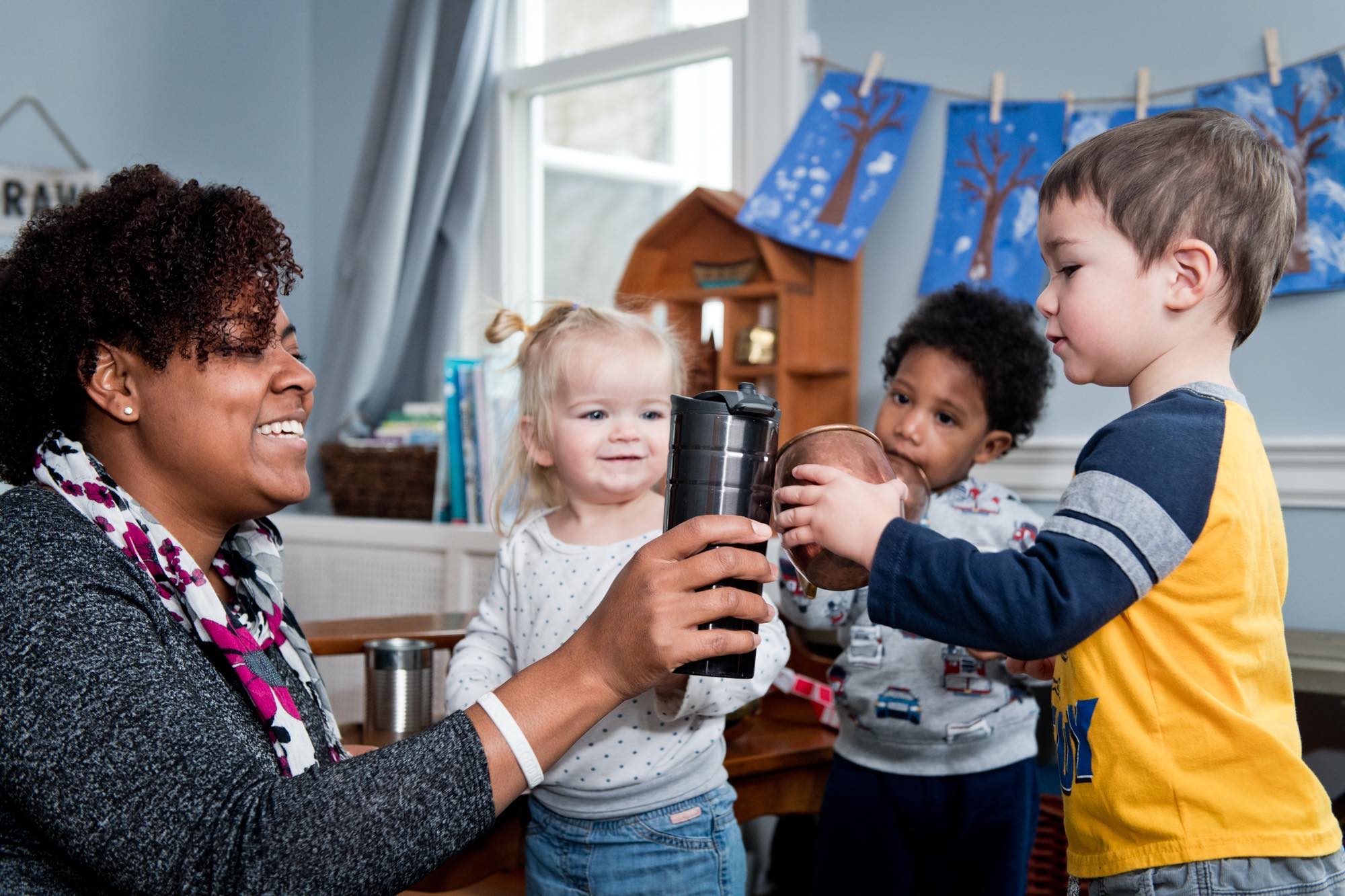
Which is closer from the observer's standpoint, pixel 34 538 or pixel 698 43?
pixel 34 538

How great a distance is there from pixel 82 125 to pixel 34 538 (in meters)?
Result: 2.46

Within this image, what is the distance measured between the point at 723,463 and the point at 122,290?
547 mm

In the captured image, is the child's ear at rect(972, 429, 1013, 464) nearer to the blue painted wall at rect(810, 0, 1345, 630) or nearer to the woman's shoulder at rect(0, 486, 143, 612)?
the blue painted wall at rect(810, 0, 1345, 630)

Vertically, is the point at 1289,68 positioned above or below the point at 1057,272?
above

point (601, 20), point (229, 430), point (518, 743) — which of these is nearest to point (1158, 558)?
point (518, 743)

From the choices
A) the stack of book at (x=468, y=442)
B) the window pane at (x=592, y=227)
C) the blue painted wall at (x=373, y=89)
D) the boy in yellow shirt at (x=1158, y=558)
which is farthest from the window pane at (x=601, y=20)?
the boy in yellow shirt at (x=1158, y=558)

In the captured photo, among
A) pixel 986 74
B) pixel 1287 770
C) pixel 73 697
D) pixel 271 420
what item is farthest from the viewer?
pixel 986 74

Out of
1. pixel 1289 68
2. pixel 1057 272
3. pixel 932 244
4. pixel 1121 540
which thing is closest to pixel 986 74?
pixel 932 244

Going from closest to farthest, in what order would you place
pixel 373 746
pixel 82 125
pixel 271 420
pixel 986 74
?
pixel 271 420
pixel 373 746
pixel 986 74
pixel 82 125

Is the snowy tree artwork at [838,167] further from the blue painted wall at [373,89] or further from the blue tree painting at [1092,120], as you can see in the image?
the blue tree painting at [1092,120]

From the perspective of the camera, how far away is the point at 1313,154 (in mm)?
1756

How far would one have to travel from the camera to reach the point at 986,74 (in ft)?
6.83

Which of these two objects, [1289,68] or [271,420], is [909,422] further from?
[271,420]

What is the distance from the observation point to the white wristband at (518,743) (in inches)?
34.5
